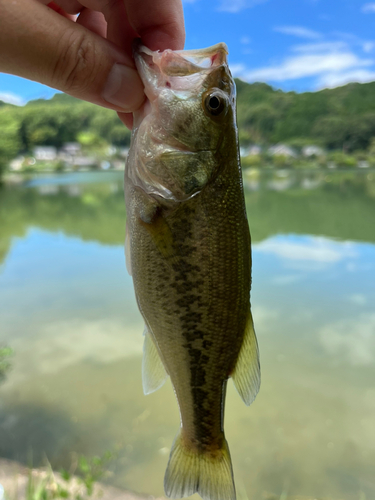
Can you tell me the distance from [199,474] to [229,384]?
502cm

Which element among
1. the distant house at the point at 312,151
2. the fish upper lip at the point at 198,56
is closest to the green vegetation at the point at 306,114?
the distant house at the point at 312,151

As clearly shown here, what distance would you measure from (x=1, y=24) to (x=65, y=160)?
41.6 m

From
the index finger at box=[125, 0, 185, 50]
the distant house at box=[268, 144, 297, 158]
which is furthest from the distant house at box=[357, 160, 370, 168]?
the index finger at box=[125, 0, 185, 50]

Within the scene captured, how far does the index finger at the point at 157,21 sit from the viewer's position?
1172 millimetres

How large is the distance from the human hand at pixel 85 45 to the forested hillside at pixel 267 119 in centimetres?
3438

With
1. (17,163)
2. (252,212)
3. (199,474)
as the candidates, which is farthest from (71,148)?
(199,474)

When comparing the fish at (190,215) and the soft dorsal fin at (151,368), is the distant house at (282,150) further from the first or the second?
the soft dorsal fin at (151,368)

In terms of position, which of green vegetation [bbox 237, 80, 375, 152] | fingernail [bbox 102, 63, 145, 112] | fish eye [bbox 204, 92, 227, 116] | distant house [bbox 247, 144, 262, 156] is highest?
green vegetation [bbox 237, 80, 375, 152]

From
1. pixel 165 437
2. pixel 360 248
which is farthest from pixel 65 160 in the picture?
pixel 165 437

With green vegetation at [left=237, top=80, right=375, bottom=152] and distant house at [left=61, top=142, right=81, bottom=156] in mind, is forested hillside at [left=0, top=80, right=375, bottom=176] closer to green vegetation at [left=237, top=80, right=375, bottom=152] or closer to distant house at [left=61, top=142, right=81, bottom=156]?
green vegetation at [left=237, top=80, right=375, bottom=152]

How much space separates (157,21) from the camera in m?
1.20

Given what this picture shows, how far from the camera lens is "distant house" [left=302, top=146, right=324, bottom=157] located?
3925 cm

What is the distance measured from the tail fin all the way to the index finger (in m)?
1.43

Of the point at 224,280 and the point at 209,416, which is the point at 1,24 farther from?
the point at 209,416
